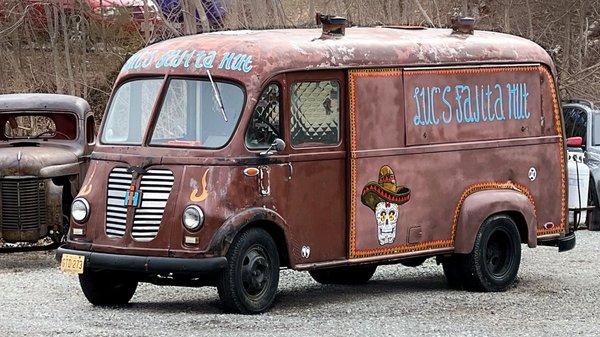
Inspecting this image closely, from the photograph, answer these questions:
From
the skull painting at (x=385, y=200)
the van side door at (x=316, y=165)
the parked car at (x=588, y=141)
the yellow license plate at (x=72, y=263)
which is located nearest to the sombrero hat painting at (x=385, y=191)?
the skull painting at (x=385, y=200)

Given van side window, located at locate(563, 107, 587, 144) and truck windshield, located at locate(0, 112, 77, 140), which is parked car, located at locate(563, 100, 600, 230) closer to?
van side window, located at locate(563, 107, 587, 144)

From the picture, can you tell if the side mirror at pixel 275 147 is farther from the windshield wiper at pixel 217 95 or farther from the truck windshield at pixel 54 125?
the truck windshield at pixel 54 125

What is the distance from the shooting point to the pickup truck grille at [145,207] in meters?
11.8

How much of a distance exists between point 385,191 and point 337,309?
3.80 feet

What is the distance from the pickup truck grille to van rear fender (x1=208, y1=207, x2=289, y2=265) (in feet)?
1.76

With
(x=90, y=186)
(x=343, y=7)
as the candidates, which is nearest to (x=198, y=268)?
(x=90, y=186)

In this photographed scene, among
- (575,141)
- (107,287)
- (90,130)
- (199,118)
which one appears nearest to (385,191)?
(199,118)

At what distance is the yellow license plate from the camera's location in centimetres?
1198

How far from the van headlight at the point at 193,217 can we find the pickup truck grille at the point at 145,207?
0.23 metres

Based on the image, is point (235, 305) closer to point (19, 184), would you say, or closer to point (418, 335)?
point (418, 335)

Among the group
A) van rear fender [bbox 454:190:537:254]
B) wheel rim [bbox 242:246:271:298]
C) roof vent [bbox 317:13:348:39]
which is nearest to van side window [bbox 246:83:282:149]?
wheel rim [bbox 242:246:271:298]

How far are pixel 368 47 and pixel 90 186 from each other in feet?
8.82

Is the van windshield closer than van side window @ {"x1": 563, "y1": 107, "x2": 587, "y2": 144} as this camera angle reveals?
Yes

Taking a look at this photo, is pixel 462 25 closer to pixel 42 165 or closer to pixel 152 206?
pixel 152 206
